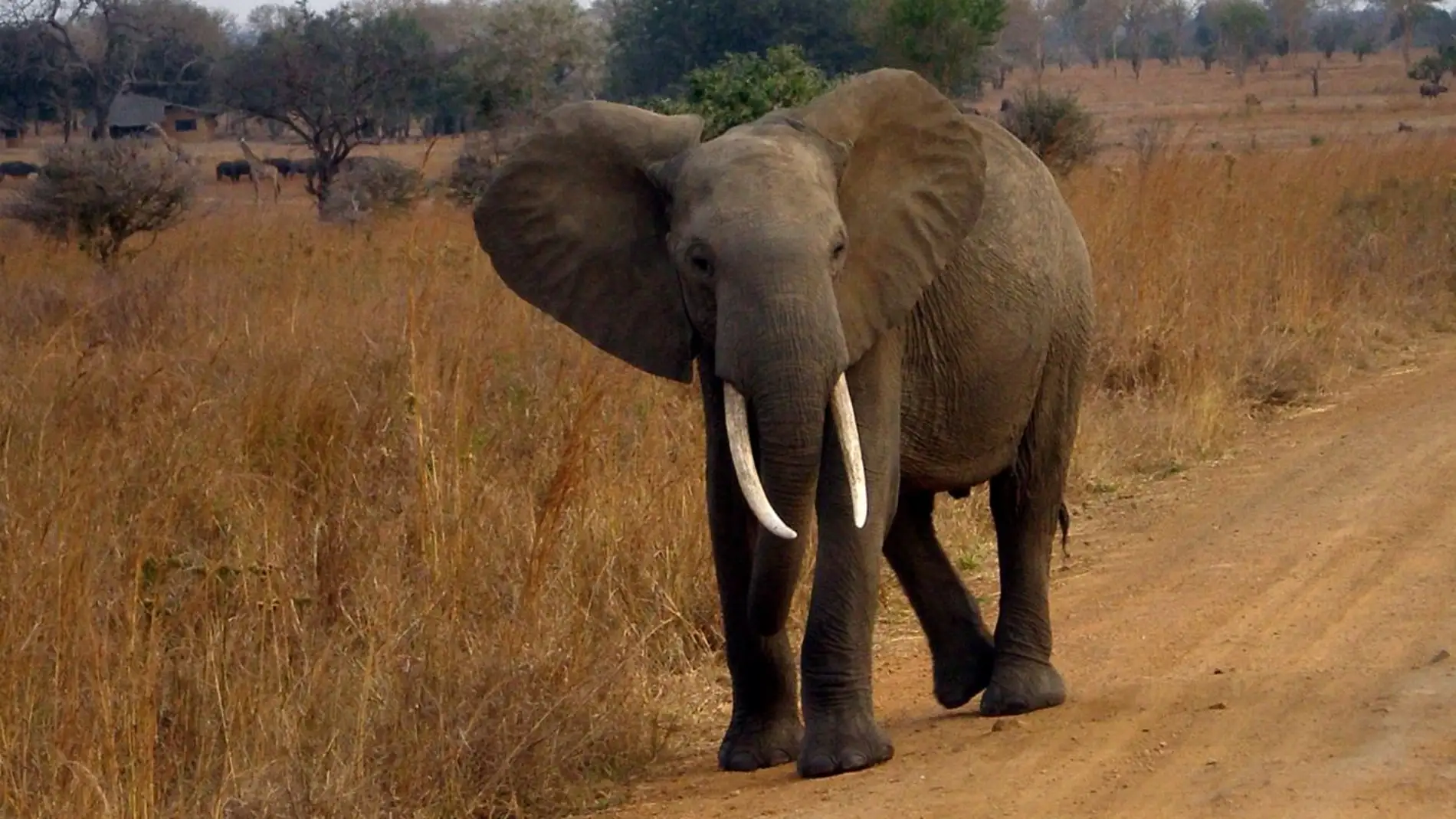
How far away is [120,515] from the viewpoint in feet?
18.6

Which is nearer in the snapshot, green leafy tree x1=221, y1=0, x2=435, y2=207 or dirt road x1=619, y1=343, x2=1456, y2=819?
dirt road x1=619, y1=343, x2=1456, y2=819

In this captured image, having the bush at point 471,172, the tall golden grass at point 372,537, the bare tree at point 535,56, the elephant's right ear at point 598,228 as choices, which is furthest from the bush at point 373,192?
the elephant's right ear at point 598,228

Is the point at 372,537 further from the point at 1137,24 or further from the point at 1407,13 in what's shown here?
the point at 1137,24

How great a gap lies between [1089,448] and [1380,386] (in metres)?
2.71

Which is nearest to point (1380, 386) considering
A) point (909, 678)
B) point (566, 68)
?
point (909, 678)

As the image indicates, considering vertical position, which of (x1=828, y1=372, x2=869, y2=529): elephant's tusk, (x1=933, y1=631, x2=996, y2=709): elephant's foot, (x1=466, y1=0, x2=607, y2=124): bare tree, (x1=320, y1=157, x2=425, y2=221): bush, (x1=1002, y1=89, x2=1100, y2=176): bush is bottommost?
(x1=933, y1=631, x2=996, y2=709): elephant's foot

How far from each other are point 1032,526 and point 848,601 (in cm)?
127

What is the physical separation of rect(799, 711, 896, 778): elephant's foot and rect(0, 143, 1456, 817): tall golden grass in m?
0.59

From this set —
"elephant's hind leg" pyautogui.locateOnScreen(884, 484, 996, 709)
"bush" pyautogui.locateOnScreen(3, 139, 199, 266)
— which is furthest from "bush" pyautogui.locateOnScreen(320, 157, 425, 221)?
"elephant's hind leg" pyautogui.locateOnScreen(884, 484, 996, 709)

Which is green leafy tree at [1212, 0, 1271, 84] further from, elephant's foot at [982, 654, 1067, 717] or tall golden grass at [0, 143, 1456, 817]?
elephant's foot at [982, 654, 1067, 717]

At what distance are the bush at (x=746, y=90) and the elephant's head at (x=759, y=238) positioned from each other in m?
5.49

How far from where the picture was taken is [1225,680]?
5.63 metres

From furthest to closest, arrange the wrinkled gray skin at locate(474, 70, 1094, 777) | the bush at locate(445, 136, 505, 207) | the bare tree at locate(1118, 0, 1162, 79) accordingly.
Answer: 1. the bare tree at locate(1118, 0, 1162, 79)
2. the bush at locate(445, 136, 505, 207)
3. the wrinkled gray skin at locate(474, 70, 1094, 777)

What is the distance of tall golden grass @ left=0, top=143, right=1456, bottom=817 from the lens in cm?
457
